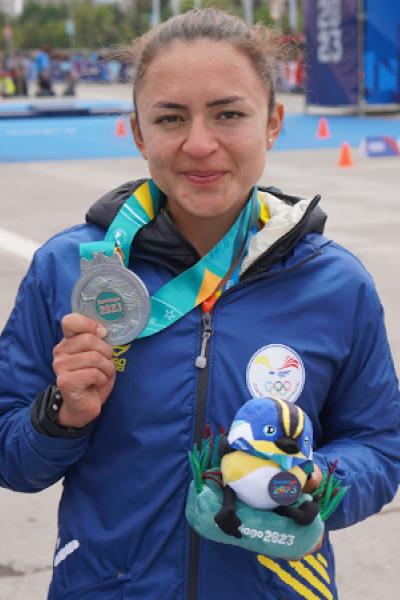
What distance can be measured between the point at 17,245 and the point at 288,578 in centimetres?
788

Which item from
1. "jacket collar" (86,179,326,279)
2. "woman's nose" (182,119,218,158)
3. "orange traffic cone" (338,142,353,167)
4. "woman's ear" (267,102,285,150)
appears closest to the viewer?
"woman's nose" (182,119,218,158)

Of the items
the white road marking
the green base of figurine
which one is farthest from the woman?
the white road marking

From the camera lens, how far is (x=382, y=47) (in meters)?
26.2

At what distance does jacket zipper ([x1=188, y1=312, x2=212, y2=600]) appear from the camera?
6.41 ft

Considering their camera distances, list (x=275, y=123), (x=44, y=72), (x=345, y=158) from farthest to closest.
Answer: (x=44, y=72)
(x=345, y=158)
(x=275, y=123)

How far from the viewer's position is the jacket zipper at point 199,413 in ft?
6.41

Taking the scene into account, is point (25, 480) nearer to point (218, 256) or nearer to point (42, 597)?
point (218, 256)

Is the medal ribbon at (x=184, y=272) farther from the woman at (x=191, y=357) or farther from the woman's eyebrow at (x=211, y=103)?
the woman's eyebrow at (x=211, y=103)

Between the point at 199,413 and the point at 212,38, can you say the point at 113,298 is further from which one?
the point at 212,38

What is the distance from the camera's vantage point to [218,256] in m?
2.04

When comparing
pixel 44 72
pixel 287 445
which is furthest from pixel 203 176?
pixel 44 72

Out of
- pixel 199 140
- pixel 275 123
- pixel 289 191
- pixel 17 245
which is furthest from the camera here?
pixel 289 191

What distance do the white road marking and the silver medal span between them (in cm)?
719

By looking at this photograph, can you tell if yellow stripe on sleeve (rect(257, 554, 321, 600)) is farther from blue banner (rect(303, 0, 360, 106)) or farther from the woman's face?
blue banner (rect(303, 0, 360, 106))
